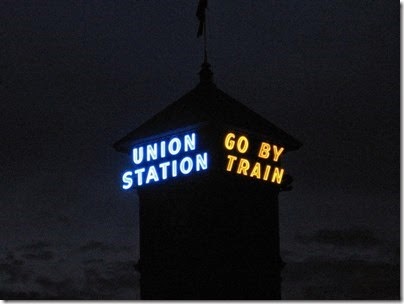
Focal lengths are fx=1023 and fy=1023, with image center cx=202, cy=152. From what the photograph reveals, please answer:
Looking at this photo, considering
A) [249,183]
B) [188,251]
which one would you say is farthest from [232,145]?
[188,251]

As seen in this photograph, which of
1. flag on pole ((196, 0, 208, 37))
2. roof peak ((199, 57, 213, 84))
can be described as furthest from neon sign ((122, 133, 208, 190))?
flag on pole ((196, 0, 208, 37))

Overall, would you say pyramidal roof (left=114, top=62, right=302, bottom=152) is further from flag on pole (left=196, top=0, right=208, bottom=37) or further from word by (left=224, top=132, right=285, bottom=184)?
flag on pole (left=196, top=0, right=208, bottom=37)

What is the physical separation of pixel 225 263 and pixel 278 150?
4.94m

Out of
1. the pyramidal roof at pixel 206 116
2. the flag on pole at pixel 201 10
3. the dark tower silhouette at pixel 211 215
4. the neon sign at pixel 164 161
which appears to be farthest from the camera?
the flag on pole at pixel 201 10

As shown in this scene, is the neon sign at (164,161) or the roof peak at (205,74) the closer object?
the neon sign at (164,161)

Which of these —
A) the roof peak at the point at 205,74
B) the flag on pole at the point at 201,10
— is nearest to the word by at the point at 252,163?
the roof peak at the point at 205,74

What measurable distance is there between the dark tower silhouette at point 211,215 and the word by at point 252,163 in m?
0.14

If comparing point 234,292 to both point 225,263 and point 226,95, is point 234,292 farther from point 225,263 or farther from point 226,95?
point 226,95

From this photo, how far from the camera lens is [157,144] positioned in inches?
1430

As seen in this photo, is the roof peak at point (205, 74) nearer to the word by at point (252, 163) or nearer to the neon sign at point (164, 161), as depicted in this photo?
the neon sign at point (164, 161)

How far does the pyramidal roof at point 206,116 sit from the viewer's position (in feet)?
116

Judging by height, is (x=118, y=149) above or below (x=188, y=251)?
above

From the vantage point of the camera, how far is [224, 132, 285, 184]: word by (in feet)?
114

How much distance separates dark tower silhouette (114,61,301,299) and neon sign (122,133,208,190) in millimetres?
201
